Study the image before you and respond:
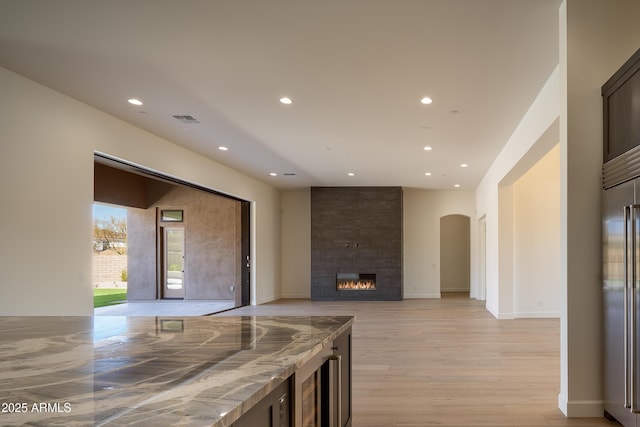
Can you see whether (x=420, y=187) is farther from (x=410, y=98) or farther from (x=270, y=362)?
(x=270, y=362)

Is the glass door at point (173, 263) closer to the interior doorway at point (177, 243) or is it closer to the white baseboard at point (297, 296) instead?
the interior doorway at point (177, 243)

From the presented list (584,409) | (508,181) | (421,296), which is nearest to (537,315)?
(508,181)

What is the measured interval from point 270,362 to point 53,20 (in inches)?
135

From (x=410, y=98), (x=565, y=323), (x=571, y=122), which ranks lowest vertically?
(x=565, y=323)

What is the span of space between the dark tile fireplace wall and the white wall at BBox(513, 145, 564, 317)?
14.5 feet

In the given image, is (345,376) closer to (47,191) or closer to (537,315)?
(47,191)

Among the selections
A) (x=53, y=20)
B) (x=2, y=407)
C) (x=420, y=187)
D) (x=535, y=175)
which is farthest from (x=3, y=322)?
(x=420, y=187)

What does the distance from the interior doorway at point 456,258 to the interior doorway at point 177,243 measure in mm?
7204

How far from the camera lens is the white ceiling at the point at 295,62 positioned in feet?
11.8

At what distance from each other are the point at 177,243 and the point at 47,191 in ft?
29.0

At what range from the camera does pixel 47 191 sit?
5.23m

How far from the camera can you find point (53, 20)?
146 inches

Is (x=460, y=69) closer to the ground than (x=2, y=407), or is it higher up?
higher up

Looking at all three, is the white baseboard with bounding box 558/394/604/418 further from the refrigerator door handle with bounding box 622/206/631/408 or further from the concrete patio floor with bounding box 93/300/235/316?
the concrete patio floor with bounding box 93/300/235/316
